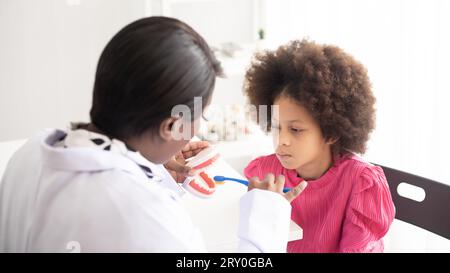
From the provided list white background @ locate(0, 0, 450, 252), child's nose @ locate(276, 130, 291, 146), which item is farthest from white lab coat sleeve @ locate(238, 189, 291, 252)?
A: white background @ locate(0, 0, 450, 252)

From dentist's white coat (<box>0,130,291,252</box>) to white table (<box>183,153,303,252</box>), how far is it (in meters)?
0.25

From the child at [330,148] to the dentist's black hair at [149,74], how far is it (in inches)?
21.8

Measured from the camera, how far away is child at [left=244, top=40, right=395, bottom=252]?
3.81ft

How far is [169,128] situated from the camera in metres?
0.71

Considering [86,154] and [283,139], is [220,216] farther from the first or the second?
[86,154]

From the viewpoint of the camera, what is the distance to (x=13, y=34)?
214 cm

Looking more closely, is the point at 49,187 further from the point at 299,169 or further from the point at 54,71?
the point at 54,71

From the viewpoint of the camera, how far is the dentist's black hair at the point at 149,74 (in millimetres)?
645

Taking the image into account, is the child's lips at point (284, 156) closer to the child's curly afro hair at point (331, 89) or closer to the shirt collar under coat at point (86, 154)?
the child's curly afro hair at point (331, 89)

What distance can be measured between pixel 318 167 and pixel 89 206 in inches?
29.9

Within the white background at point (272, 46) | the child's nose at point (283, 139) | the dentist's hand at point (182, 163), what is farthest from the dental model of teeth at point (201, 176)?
the white background at point (272, 46)

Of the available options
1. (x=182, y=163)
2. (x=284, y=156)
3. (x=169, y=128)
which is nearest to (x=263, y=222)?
(x=169, y=128)
